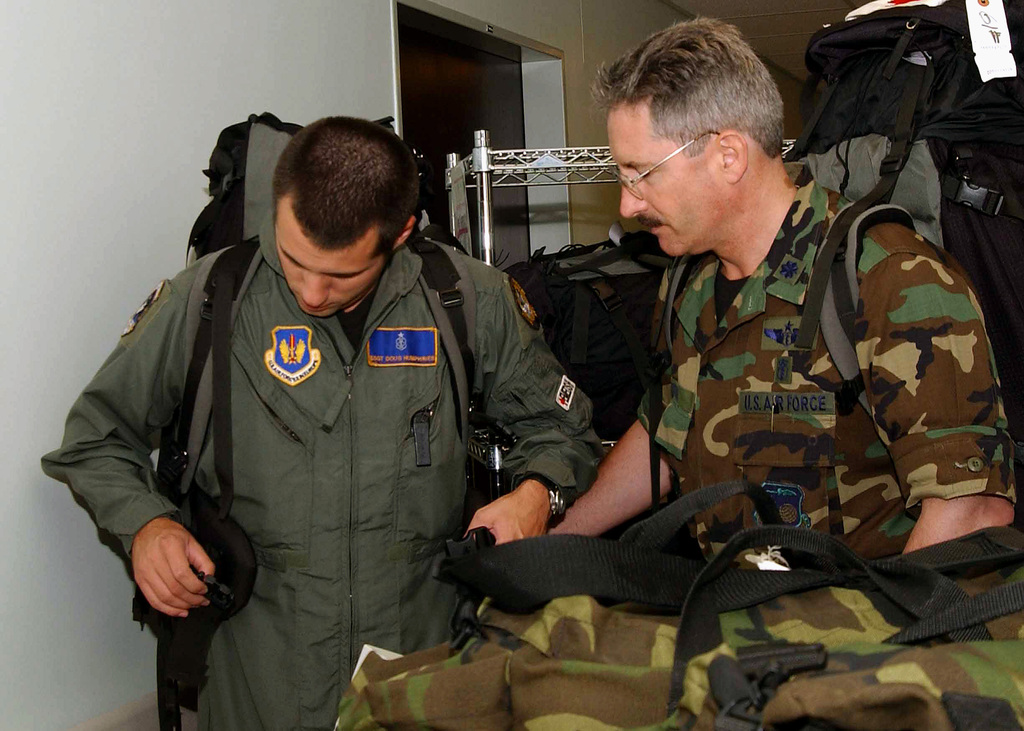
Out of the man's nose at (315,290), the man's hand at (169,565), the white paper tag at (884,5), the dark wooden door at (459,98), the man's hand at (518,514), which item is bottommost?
the man's hand at (169,565)

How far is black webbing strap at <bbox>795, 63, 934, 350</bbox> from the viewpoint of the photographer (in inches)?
59.9

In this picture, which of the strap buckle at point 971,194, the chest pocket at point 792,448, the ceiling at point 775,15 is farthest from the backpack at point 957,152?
the ceiling at point 775,15

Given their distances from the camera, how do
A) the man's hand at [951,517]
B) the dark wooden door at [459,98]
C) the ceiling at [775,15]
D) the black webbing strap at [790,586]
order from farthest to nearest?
1. the ceiling at [775,15]
2. the dark wooden door at [459,98]
3. the man's hand at [951,517]
4. the black webbing strap at [790,586]

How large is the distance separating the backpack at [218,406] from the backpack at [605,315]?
774 mm

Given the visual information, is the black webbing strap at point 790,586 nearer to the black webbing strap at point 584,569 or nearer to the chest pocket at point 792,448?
the black webbing strap at point 584,569

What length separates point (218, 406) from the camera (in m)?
1.62

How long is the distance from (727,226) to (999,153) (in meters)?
0.53

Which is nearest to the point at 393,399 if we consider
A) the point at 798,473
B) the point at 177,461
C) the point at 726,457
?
the point at 177,461

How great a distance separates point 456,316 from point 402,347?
11 centimetres

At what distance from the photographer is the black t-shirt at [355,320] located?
5.60ft

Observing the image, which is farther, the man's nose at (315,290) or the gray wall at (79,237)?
the gray wall at (79,237)

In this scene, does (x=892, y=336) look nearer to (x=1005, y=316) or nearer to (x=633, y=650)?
(x=1005, y=316)

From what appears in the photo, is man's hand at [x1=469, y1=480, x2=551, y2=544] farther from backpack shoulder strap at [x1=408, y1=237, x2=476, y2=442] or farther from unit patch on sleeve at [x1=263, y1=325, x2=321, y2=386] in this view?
unit patch on sleeve at [x1=263, y1=325, x2=321, y2=386]

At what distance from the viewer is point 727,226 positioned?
1.67 meters
